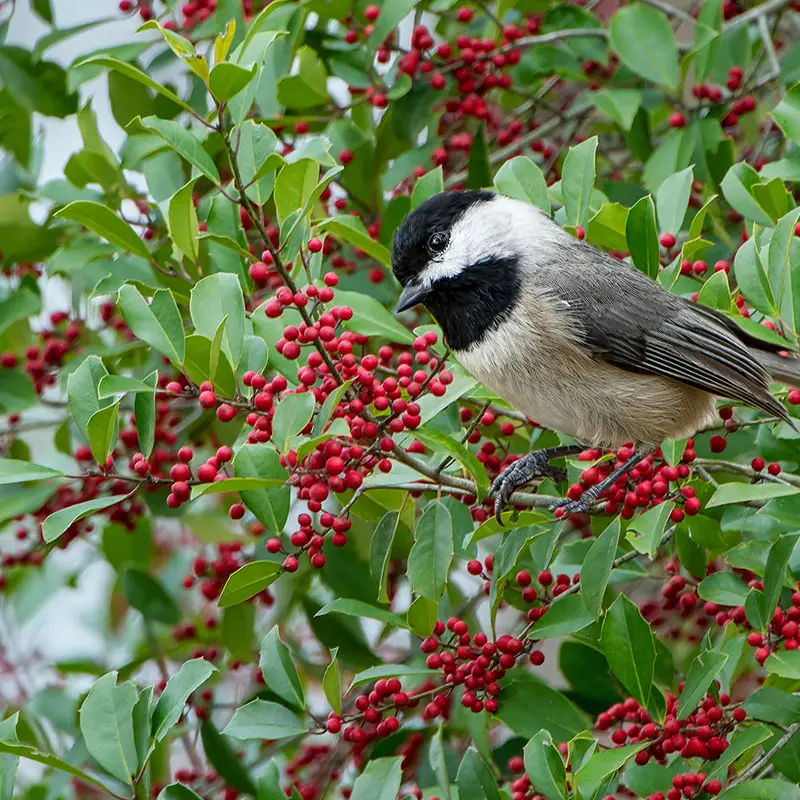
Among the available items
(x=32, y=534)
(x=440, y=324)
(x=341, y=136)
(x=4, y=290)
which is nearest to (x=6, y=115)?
(x=4, y=290)

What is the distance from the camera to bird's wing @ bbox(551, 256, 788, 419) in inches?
89.9

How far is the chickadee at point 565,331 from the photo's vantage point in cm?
222

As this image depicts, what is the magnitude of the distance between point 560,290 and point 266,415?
790 millimetres

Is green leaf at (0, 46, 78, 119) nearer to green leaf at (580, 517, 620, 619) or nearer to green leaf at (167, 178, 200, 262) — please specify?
green leaf at (167, 178, 200, 262)

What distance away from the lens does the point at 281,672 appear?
1.90 meters

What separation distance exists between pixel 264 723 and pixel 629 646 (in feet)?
1.99

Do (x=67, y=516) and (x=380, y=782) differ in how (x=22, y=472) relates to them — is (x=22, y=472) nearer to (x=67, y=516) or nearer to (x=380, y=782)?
(x=67, y=516)

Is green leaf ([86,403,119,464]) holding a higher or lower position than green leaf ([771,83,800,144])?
lower

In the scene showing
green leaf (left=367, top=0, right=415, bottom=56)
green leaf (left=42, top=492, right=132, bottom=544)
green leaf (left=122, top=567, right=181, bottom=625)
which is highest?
green leaf (left=367, top=0, right=415, bottom=56)

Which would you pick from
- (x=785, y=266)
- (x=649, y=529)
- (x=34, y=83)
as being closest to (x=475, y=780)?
(x=649, y=529)

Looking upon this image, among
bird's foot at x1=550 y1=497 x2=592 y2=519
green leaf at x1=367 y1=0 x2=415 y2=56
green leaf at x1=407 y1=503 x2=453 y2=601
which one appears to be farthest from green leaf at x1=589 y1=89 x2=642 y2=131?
green leaf at x1=407 y1=503 x2=453 y2=601

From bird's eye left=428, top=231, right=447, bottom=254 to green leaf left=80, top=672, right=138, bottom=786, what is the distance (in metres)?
1.02

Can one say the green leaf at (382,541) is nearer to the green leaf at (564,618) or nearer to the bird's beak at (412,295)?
the green leaf at (564,618)

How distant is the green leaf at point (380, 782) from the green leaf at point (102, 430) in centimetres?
66
